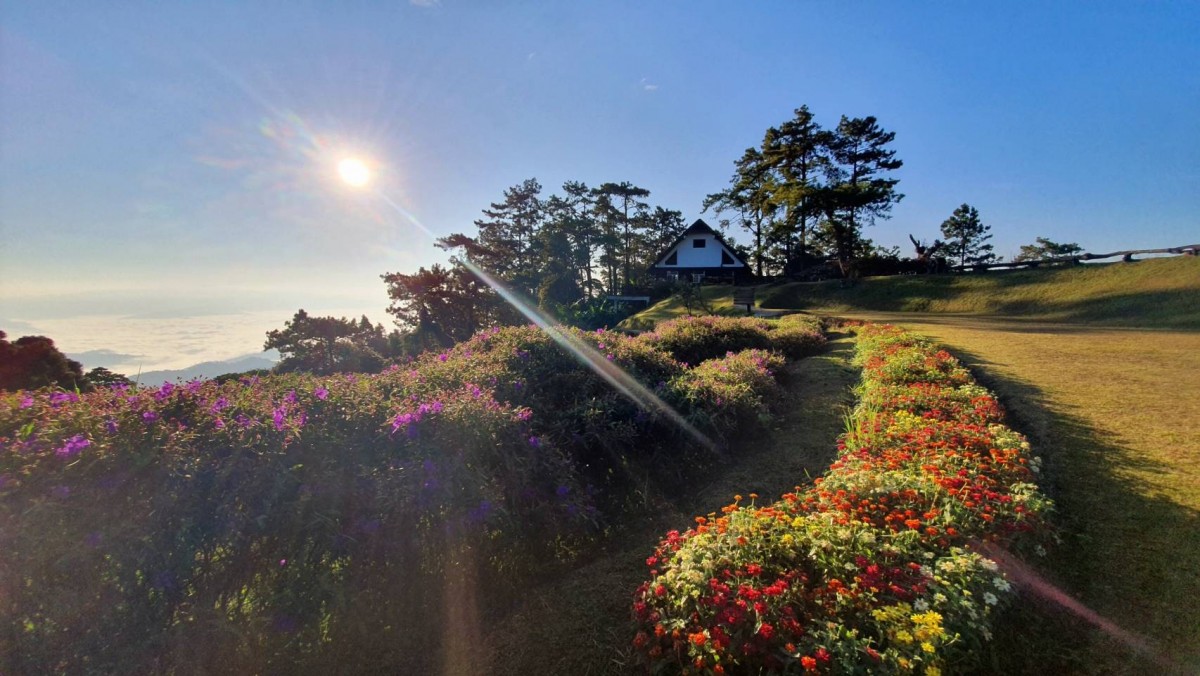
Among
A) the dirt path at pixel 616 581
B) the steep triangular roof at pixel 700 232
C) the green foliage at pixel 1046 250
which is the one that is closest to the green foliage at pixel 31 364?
the dirt path at pixel 616 581

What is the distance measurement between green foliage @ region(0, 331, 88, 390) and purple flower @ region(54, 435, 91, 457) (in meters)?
6.09

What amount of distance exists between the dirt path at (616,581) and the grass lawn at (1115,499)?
1795 millimetres

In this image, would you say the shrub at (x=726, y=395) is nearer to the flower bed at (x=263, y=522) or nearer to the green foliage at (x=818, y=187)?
the flower bed at (x=263, y=522)

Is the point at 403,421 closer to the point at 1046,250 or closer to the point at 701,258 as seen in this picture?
the point at 701,258

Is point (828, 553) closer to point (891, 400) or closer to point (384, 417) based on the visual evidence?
point (384, 417)

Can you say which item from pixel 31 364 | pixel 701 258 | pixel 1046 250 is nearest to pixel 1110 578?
pixel 31 364

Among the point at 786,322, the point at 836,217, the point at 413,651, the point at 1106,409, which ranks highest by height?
the point at 836,217

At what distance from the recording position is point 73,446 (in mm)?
2367

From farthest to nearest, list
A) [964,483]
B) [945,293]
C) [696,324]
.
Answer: [945,293] → [696,324] → [964,483]

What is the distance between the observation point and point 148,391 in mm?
3133

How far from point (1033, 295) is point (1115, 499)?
72.6ft

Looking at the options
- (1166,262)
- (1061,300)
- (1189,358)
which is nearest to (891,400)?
(1189,358)

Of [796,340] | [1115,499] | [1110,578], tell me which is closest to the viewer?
[1110,578]

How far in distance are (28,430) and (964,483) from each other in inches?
206
